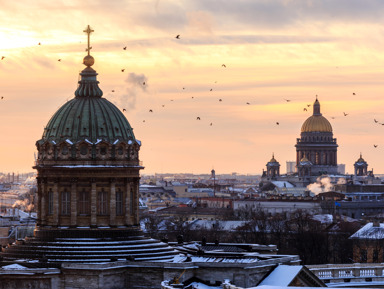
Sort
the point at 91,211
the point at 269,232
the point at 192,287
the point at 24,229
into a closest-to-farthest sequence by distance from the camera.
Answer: the point at 192,287 → the point at 91,211 → the point at 24,229 → the point at 269,232

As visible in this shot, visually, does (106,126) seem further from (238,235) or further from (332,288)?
(238,235)

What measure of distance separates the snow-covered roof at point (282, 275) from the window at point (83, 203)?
10600 mm

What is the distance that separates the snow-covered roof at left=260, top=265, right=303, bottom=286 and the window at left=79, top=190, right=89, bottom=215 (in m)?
10.6

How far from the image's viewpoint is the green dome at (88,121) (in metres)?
87.6

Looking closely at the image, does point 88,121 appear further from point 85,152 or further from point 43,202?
point 43,202

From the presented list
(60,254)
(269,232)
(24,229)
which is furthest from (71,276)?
(269,232)

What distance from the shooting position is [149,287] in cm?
8475

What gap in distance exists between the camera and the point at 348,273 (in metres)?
96.2

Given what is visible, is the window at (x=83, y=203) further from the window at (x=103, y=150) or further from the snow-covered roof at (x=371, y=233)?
the snow-covered roof at (x=371, y=233)

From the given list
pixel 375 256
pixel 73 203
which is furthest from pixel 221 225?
pixel 73 203

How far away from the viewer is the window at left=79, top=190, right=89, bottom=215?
87188 millimetres

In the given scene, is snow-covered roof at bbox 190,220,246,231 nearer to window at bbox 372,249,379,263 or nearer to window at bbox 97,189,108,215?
window at bbox 372,249,379,263

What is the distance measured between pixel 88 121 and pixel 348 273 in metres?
19.4

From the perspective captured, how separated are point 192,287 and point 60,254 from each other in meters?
8.20
